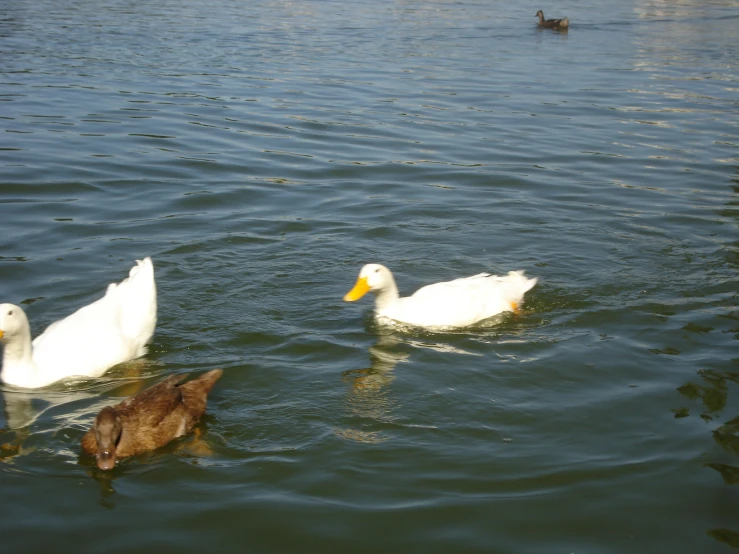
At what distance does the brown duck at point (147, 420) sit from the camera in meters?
5.48

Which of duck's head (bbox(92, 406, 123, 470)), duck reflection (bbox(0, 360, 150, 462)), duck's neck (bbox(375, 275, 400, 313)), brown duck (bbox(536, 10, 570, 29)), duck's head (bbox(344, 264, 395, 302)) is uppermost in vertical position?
brown duck (bbox(536, 10, 570, 29))

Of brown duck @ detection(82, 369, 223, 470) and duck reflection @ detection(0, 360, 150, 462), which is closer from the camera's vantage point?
brown duck @ detection(82, 369, 223, 470)

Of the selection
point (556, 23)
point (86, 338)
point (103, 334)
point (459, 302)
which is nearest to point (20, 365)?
point (86, 338)

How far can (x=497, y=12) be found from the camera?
30.9 metres

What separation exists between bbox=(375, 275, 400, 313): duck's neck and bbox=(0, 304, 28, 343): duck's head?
2.89m

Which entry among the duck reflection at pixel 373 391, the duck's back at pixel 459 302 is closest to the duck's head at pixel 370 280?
the duck's back at pixel 459 302

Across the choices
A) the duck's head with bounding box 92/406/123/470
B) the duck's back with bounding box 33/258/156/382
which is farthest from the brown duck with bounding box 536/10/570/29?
the duck's head with bounding box 92/406/123/470

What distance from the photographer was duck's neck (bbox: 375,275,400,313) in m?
7.88

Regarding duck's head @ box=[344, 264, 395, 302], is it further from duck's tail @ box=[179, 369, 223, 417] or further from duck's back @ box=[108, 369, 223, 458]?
duck's back @ box=[108, 369, 223, 458]

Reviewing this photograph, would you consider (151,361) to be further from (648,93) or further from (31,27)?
(31,27)

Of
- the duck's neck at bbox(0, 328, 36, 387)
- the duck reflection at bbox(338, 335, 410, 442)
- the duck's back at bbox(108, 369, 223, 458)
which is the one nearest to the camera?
the duck's back at bbox(108, 369, 223, 458)

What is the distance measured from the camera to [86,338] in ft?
22.8

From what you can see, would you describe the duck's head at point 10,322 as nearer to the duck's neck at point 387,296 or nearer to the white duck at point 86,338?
the white duck at point 86,338

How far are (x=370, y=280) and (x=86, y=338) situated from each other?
235 cm
